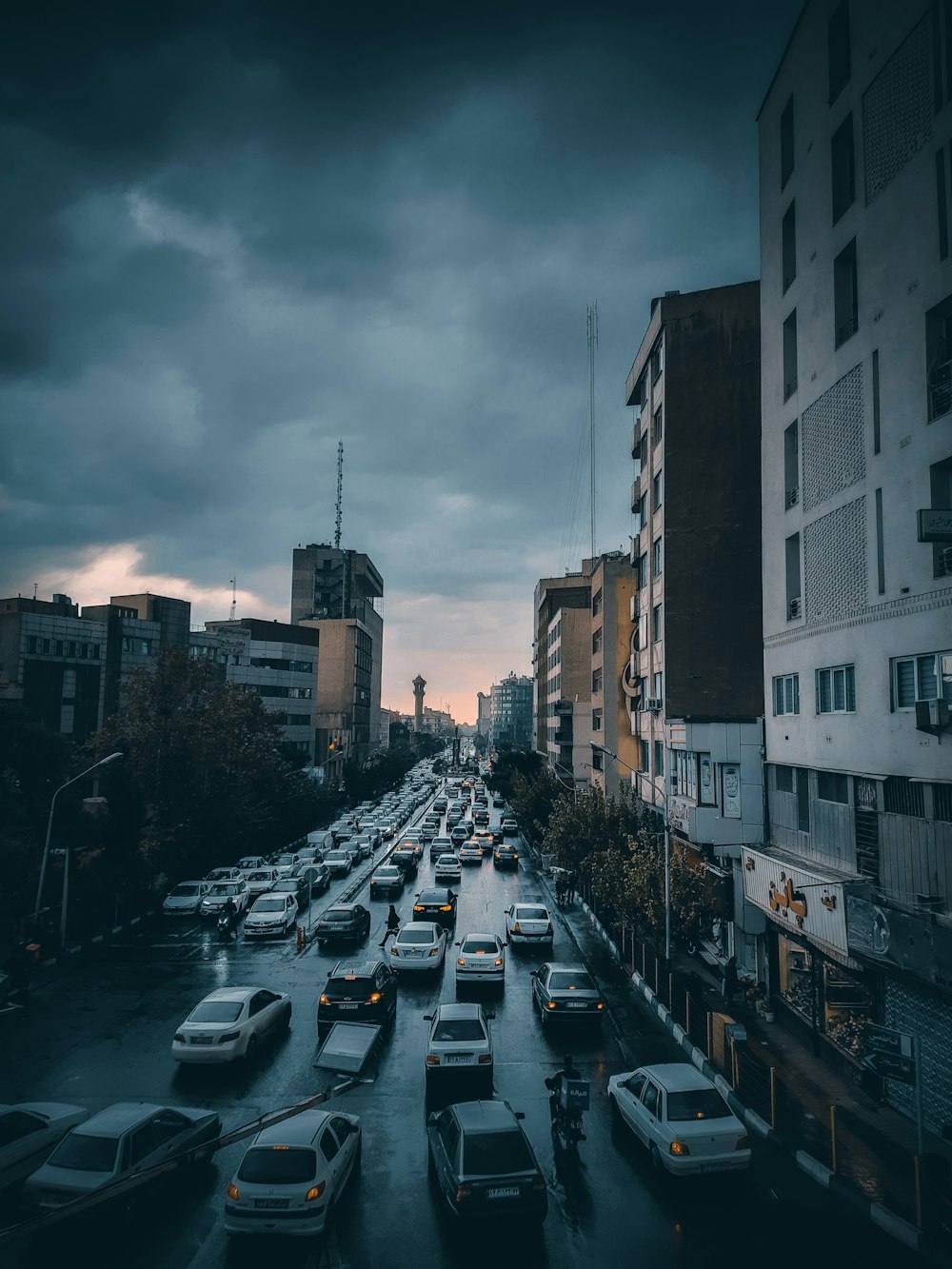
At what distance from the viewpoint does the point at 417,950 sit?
84.9 ft

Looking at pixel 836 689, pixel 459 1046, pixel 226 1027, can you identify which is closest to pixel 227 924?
pixel 226 1027

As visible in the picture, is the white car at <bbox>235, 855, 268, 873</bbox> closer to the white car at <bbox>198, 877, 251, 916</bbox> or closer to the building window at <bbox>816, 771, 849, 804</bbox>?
the white car at <bbox>198, 877, 251, 916</bbox>

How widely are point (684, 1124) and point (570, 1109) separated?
1854 mm

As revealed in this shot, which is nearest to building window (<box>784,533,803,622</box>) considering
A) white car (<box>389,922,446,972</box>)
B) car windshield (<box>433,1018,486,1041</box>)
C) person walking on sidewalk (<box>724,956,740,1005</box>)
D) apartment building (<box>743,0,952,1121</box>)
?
apartment building (<box>743,0,952,1121</box>)

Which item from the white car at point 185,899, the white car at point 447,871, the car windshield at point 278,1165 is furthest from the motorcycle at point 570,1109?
the white car at point 447,871

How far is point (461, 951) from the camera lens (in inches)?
988

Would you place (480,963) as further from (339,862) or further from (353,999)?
(339,862)

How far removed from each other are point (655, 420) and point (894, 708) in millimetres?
24902

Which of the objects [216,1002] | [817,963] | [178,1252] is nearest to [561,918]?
[817,963]

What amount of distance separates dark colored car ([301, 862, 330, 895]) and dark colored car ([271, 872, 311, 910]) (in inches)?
18.7

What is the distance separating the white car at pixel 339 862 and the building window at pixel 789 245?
37030mm

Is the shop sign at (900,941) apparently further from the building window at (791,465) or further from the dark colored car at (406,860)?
the dark colored car at (406,860)

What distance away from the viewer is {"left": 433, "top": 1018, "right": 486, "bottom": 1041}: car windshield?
1702 centimetres

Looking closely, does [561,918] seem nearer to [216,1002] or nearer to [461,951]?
[461,951]
